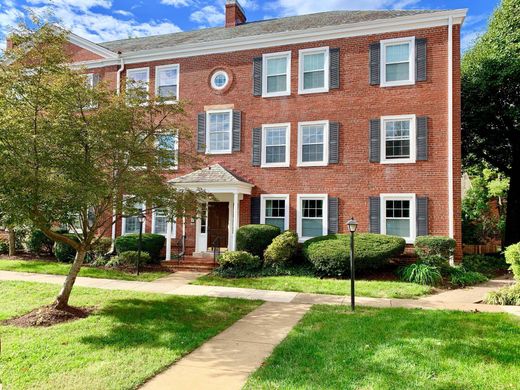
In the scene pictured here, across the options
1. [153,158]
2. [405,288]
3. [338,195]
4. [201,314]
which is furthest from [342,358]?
[338,195]

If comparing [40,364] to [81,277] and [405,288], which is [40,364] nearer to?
[81,277]

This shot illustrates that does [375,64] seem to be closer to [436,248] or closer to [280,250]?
[436,248]

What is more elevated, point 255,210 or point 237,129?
point 237,129

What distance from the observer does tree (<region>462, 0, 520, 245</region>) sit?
607 inches

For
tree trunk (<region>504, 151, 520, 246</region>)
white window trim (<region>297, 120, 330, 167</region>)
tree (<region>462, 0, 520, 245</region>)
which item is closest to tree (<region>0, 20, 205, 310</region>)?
white window trim (<region>297, 120, 330, 167</region>)

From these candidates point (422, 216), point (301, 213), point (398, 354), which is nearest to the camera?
point (398, 354)

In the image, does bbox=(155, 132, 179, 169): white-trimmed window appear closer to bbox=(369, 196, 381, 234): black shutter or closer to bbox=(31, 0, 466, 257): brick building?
bbox=(31, 0, 466, 257): brick building

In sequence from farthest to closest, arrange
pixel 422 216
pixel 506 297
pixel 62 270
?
pixel 422 216 → pixel 62 270 → pixel 506 297

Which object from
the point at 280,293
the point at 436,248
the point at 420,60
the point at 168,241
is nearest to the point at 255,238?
the point at 168,241

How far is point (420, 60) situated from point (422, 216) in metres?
5.62

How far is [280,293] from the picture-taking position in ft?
33.4

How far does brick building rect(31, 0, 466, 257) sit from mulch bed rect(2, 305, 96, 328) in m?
6.84

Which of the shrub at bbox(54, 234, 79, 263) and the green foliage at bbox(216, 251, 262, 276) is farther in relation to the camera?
the shrub at bbox(54, 234, 79, 263)

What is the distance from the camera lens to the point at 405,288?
34.8 ft
